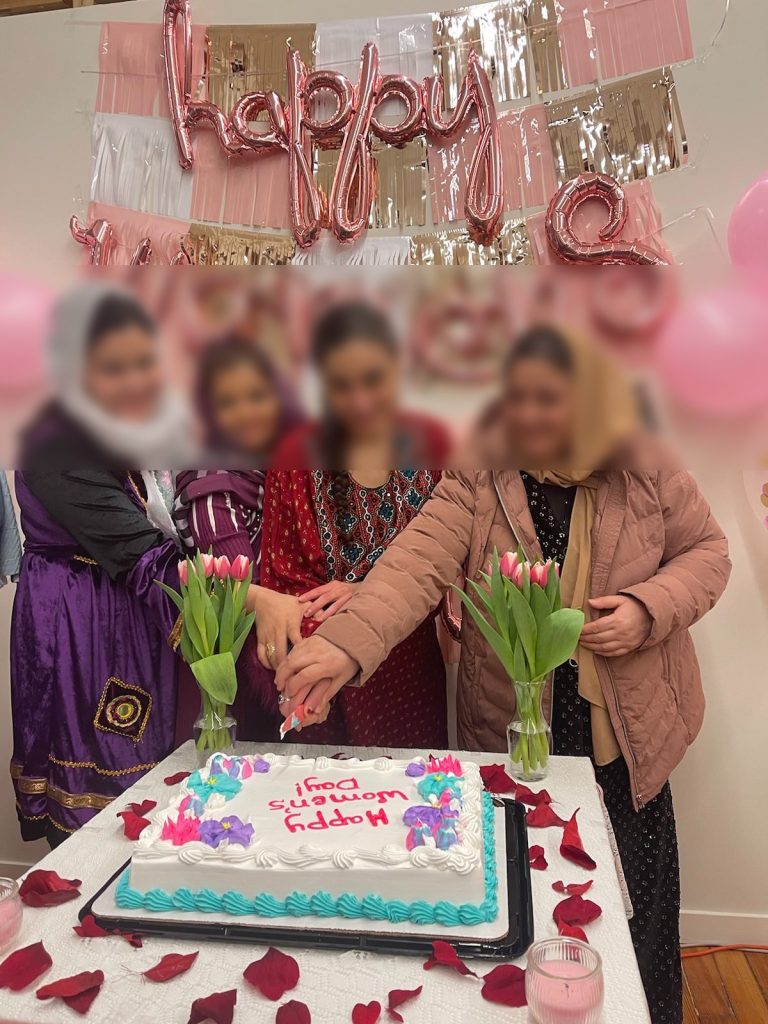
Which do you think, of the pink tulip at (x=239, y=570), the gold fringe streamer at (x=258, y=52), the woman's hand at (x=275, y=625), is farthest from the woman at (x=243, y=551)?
the gold fringe streamer at (x=258, y=52)

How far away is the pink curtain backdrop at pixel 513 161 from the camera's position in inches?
80.3

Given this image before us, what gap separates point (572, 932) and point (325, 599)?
0.74 m

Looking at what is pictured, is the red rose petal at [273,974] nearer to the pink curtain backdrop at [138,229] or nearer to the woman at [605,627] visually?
the woman at [605,627]

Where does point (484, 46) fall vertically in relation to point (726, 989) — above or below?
above

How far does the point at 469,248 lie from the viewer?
2080mm

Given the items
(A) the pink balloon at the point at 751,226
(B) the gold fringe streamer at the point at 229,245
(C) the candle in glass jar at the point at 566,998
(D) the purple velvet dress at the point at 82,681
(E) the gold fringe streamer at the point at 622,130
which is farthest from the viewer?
(B) the gold fringe streamer at the point at 229,245

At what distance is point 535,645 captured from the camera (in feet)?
4.13

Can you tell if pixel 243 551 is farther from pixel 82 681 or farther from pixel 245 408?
pixel 245 408

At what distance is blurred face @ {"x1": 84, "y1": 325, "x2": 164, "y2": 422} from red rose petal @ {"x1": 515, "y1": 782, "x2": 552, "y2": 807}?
3.16 feet

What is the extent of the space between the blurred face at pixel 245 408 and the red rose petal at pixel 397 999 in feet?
2.00

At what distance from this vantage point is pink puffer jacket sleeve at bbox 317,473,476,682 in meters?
1.28

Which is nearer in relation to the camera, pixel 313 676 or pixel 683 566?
pixel 313 676

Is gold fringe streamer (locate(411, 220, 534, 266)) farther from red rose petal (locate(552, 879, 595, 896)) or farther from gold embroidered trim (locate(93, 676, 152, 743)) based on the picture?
red rose petal (locate(552, 879, 595, 896))

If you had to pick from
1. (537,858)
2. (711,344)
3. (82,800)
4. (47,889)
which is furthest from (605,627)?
(82,800)
